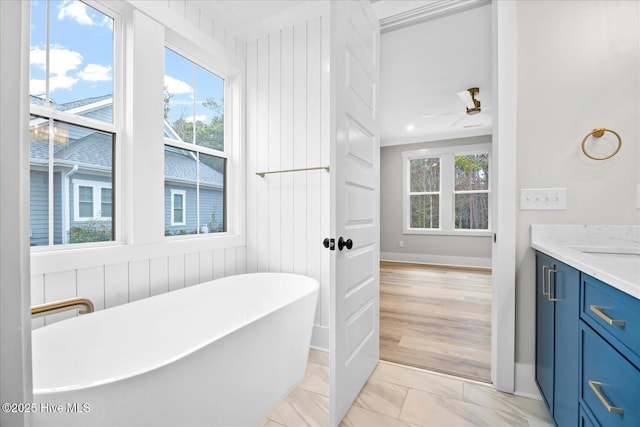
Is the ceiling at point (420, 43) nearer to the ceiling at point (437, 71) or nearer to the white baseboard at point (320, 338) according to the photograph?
the ceiling at point (437, 71)

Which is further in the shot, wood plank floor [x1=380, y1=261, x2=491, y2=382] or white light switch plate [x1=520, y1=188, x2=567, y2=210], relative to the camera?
wood plank floor [x1=380, y1=261, x2=491, y2=382]

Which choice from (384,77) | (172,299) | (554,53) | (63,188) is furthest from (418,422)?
(384,77)

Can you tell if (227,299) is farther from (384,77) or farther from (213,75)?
(384,77)

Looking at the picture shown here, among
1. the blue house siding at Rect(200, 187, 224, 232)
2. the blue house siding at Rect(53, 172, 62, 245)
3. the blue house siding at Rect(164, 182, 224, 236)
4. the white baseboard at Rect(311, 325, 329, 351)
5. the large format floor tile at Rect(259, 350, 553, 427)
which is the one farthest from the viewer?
the blue house siding at Rect(200, 187, 224, 232)

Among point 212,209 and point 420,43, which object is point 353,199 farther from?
point 420,43

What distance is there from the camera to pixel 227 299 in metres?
2.14

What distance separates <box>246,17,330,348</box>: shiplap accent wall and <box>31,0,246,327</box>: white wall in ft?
1.74

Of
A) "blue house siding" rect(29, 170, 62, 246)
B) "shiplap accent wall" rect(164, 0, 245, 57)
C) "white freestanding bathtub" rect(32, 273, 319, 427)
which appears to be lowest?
"white freestanding bathtub" rect(32, 273, 319, 427)

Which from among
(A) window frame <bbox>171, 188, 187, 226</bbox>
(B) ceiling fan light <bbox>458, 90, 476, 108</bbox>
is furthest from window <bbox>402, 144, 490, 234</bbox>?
(A) window frame <bbox>171, 188, 187, 226</bbox>

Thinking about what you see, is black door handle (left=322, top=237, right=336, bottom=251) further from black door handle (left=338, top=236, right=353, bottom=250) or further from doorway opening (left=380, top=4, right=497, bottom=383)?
doorway opening (left=380, top=4, right=497, bottom=383)

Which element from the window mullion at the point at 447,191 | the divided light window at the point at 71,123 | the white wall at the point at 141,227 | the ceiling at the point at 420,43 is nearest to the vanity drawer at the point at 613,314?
the ceiling at the point at 420,43

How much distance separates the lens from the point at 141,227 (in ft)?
6.08

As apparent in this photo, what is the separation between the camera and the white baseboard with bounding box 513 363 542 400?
5.45ft

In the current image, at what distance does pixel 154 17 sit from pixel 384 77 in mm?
2497
